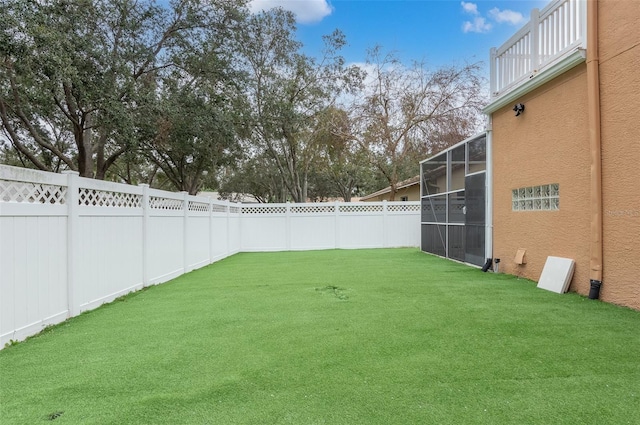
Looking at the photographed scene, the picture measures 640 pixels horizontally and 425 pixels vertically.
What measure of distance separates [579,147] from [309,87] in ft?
40.4

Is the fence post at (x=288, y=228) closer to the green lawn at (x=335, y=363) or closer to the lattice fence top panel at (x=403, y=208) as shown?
the lattice fence top panel at (x=403, y=208)

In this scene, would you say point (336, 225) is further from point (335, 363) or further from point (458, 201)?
point (335, 363)

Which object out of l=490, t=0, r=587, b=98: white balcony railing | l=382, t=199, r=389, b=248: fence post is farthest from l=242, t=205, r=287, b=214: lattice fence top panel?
l=490, t=0, r=587, b=98: white balcony railing

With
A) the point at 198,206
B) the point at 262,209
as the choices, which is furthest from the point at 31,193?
the point at 262,209

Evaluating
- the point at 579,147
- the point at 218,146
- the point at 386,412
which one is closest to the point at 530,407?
the point at 386,412

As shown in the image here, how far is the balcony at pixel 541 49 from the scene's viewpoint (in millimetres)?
5020

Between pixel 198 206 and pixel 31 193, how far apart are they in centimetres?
533

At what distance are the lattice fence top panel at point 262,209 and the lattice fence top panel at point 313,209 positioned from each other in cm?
43

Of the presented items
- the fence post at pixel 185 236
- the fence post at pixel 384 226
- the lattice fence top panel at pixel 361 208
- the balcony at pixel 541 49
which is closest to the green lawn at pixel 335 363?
the fence post at pixel 185 236

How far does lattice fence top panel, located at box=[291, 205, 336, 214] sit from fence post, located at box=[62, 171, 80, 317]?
9.46m

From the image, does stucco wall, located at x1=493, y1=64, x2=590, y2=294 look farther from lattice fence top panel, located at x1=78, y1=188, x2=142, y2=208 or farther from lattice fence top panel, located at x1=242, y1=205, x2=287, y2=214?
lattice fence top panel, located at x1=242, y1=205, x2=287, y2=214

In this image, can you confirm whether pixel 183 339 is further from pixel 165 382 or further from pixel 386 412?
pixel 386 412

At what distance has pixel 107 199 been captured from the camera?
5074 mm

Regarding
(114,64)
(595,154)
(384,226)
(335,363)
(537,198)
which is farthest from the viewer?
(384,226)
